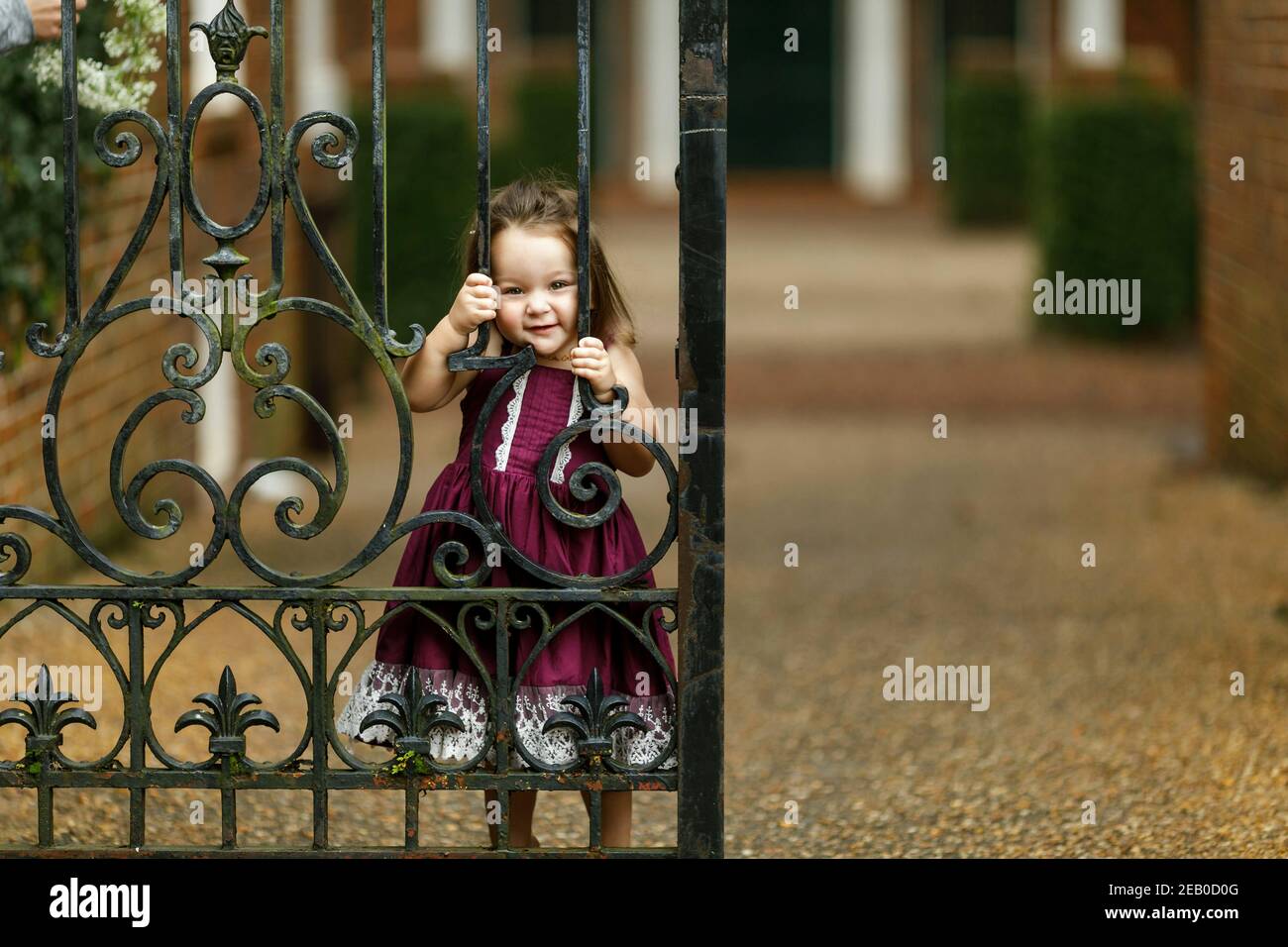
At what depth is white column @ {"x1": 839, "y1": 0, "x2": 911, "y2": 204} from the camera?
80.6ft

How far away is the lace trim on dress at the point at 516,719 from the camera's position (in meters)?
3.54

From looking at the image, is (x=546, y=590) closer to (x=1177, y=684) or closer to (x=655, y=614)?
(x=655, y=614)

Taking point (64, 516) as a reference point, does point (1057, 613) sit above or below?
below

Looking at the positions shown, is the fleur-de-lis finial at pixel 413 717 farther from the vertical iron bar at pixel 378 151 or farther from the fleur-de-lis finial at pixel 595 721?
the vertical iron bar at pixel 378 151

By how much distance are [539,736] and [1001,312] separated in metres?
11.9

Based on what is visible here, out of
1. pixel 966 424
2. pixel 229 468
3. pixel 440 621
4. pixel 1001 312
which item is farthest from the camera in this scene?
pixel 1001 312

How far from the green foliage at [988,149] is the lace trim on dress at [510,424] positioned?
18.2m

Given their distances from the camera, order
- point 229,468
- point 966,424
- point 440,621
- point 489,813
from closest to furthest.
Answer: point 440,621
point 489,813
point 229,468
point 966,424

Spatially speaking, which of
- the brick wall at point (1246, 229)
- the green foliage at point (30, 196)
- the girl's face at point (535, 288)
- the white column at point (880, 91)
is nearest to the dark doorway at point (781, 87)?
the white column at point (880, 91)

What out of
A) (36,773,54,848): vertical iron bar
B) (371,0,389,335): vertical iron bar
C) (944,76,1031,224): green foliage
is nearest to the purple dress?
(371,0,389,335): vertical iron bar

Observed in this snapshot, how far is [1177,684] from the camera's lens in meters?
5.34

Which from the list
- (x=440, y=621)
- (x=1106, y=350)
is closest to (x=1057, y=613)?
(x=440, y=621)

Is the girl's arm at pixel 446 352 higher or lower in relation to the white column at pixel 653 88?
lower

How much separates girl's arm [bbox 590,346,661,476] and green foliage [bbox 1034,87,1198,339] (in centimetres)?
1023
